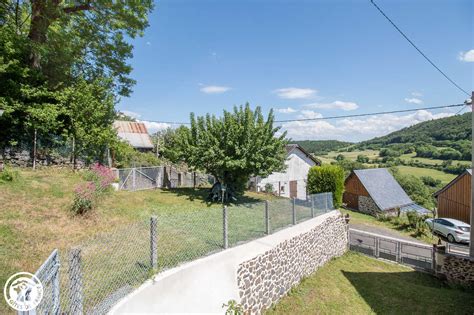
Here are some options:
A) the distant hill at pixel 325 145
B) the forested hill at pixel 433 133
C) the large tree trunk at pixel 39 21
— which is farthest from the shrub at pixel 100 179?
the distant hill at pixel 325 145

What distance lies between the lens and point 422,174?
5641 cm

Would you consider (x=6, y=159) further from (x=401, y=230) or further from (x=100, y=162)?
(x=401, y=230)

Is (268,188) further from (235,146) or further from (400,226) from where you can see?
(400,226)

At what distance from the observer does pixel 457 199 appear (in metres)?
23.9

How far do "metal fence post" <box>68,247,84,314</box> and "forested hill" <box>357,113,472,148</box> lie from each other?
55050 mm

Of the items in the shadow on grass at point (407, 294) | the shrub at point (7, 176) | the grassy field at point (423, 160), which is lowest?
the shadow on grass at point (407, 294)

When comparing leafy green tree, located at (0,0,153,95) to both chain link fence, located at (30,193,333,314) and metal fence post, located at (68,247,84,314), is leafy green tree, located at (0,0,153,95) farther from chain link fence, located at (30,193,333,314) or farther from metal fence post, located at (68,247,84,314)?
metal fence post, located at (68,247,84,314)

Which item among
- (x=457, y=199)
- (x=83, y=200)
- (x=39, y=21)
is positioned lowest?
(x=457, y=199)

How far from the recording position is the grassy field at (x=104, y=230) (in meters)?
4.79

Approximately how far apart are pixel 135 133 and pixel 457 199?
30570mm

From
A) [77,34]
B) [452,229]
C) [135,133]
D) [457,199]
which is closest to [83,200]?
[77,34]

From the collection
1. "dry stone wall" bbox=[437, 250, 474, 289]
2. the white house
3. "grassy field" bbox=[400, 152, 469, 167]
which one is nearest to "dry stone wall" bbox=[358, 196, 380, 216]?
the white house

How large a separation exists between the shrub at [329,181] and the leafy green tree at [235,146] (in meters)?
6.62

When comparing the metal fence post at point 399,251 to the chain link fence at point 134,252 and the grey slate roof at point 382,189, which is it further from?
the grey slate roof at point 382,189
